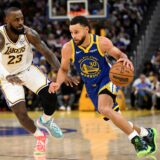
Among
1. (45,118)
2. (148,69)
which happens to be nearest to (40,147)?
(45,118)

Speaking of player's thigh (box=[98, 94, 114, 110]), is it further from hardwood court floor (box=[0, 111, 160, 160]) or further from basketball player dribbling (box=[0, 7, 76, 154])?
hardwood court floor (box=[0, 111, 160, 160])

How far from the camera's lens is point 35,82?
7336 millimetres

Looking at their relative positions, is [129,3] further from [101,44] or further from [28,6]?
[101,44]

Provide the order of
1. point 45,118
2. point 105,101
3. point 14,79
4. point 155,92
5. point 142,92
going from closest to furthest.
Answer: point 105,101, point 14,79, point 45,118, point 155,92, point 142,92

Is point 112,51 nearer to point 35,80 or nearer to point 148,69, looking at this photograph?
point 35,80

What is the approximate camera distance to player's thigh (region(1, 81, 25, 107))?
718 centimetres

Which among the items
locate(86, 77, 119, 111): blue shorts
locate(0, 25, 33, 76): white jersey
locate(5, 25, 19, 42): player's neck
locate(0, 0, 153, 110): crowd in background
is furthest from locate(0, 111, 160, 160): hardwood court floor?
locate(0, 0, 153, 110): crowd in background

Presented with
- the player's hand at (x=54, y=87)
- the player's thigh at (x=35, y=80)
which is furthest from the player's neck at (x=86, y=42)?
the player's thigh at (x=35, y=80)

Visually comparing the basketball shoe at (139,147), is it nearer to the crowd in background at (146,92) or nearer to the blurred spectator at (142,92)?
the crowd in background at (146,92)

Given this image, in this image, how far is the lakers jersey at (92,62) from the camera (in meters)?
7.01

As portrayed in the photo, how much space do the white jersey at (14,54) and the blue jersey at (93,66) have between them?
740 millimetres

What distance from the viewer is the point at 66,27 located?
789 inches

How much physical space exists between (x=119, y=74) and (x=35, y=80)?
127 cm

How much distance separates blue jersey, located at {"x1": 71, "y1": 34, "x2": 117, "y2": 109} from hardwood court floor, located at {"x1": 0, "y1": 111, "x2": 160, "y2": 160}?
854mm
